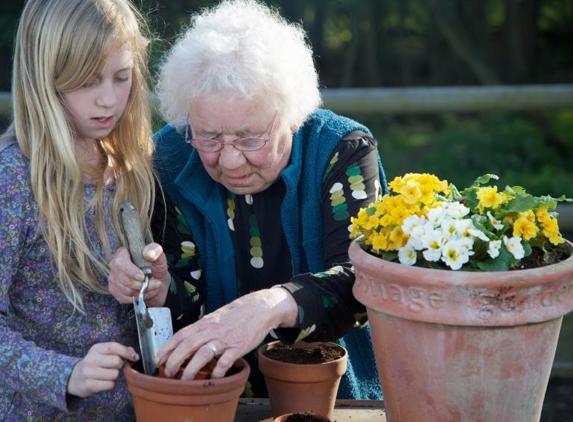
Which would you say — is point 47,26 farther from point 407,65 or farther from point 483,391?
point 407,65

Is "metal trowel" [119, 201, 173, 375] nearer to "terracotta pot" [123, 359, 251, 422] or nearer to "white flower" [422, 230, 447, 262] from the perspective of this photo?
"terracotta pot" [123, 359, 251, 422]

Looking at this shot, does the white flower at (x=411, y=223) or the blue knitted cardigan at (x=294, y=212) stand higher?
the white flower at (x=411, y=223)

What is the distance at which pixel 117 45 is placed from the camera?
80.7 inches

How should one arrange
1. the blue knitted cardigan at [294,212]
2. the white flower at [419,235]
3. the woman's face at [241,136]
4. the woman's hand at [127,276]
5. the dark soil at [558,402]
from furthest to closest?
the dark soil at [558,402], the blue knitted cardigan at [294,212], the woman's face at [241,136], the woman's hand at [127,276], the white flower at [419,235]

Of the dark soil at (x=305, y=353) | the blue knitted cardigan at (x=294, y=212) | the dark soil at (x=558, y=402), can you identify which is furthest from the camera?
the dark soil at (x=558, y=402)

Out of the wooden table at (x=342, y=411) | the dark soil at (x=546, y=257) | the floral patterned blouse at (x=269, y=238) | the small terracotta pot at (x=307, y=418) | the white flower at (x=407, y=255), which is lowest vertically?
the wooden table at (x=342, y=411)

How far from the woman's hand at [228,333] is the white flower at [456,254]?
391mm

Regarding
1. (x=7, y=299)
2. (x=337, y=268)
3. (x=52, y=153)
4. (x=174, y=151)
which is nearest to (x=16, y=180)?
(x=52, y=153)

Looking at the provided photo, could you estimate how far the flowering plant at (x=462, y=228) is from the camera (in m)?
1.76

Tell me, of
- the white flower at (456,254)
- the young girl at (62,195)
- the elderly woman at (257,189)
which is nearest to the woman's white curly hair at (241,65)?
the elderly woman at (257,189)

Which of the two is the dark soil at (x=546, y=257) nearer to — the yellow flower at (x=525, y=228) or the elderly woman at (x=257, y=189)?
the yellow flower at (x=525, y=228)

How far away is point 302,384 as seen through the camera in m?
1.97

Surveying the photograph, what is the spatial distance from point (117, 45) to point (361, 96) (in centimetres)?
279

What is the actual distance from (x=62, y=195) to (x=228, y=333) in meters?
0.52
